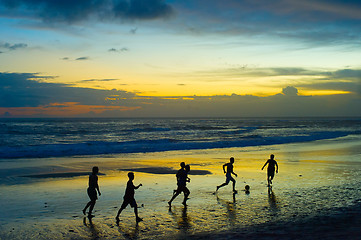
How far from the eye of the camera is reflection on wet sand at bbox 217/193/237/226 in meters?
8.48

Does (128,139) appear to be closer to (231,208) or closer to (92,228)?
(231,208)

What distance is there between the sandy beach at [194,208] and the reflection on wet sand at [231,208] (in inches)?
1.0

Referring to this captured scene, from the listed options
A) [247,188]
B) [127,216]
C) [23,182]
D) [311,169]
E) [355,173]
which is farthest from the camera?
[311,169]

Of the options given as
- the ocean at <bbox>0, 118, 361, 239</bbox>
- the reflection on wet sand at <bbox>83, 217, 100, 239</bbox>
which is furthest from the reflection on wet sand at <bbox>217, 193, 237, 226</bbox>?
the reflection on wet sand at <bbox>83, 217, 100, 239</bbox>

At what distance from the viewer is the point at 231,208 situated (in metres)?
9.72

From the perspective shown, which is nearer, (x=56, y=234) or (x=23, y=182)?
(x=56, y=234)

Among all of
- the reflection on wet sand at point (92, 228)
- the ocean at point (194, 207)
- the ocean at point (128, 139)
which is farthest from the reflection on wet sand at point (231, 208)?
the ocean at point (128, 139)

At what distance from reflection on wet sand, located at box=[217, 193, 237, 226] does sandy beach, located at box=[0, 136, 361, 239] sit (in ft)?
0.09

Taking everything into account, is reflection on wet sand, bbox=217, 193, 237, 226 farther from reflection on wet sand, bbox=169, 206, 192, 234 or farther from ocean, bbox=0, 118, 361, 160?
ocean, bbox=0, 118, 361, 160

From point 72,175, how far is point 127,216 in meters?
8.18

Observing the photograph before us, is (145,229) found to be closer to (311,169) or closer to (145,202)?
(145,202)

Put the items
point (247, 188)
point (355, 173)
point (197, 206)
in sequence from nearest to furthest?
point (197, 206), point (247, 188), point (355, 173)

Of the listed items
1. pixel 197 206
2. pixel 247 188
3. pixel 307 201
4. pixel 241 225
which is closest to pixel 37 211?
pixel 197 206

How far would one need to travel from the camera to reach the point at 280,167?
720 inches
